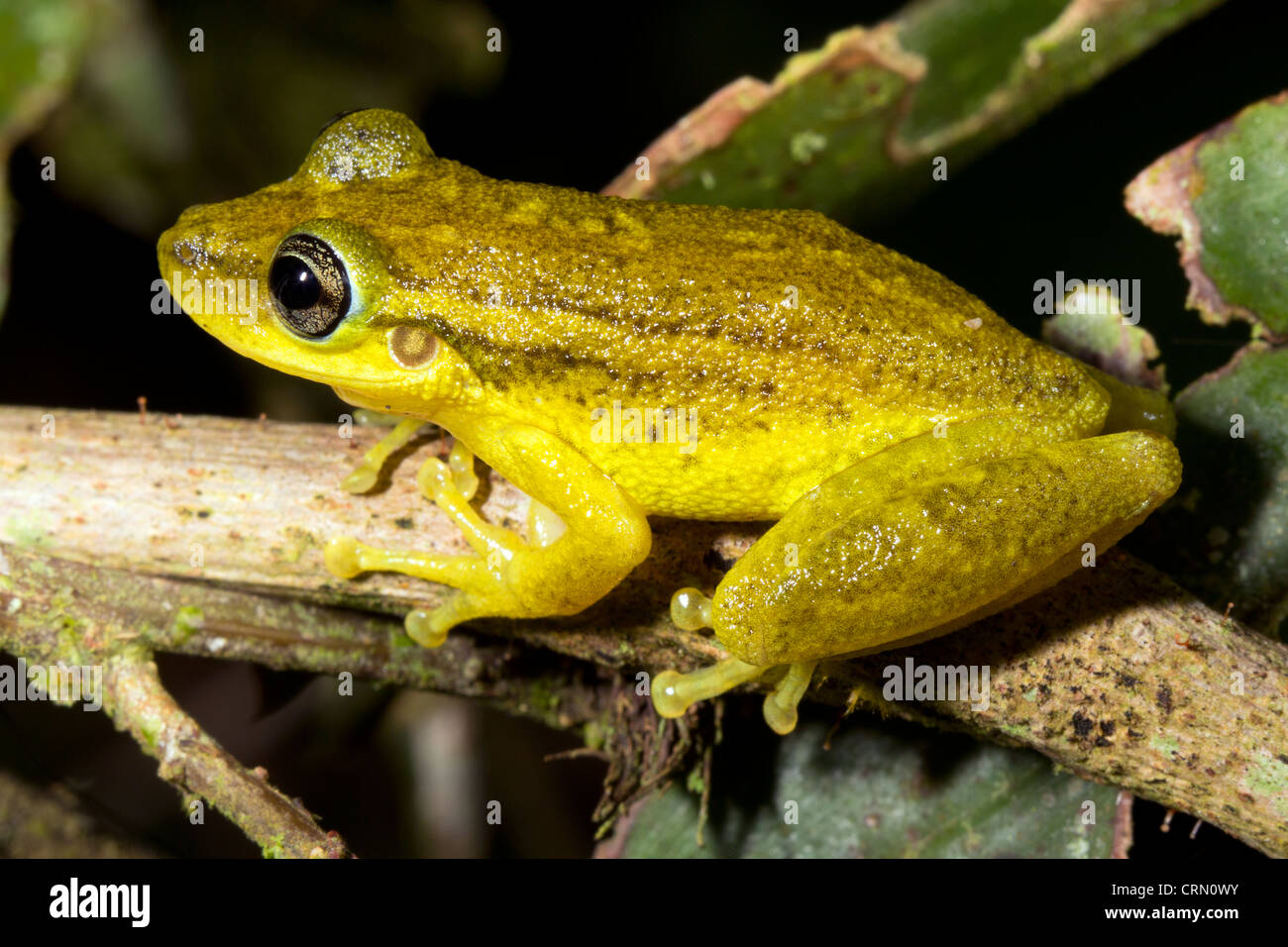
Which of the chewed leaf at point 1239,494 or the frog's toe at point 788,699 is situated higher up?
the chewed leaf at point 1239,494

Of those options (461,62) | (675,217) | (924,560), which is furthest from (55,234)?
(924,560)

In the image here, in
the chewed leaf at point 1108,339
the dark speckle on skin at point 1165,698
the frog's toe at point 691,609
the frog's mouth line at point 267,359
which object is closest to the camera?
the dark speckle on skin at point 1165,698

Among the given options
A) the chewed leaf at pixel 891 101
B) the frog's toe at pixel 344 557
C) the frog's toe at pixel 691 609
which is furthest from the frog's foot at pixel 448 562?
the chewed leaf at pixel 891 101

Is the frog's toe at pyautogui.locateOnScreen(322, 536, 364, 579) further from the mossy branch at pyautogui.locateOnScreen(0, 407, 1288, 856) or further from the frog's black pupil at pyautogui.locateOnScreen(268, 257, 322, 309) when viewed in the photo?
the frog's black pupil at pyautogui.locateOnScreen(268, 257, 322, 309)

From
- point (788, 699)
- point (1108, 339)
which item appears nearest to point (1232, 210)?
point (1108, 339)

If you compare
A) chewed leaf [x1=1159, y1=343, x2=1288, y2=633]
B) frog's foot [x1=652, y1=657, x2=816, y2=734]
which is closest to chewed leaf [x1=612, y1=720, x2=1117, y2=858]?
frog's foot [x1=652, y1=657, x2=816, y2=734]

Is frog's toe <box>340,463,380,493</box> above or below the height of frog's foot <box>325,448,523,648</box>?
above

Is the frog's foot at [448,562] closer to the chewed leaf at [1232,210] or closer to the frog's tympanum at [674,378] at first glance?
the frog's tympanum at [674,378]

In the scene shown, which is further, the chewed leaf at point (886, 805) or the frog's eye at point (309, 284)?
the chewed leaf at point (886, 805)
